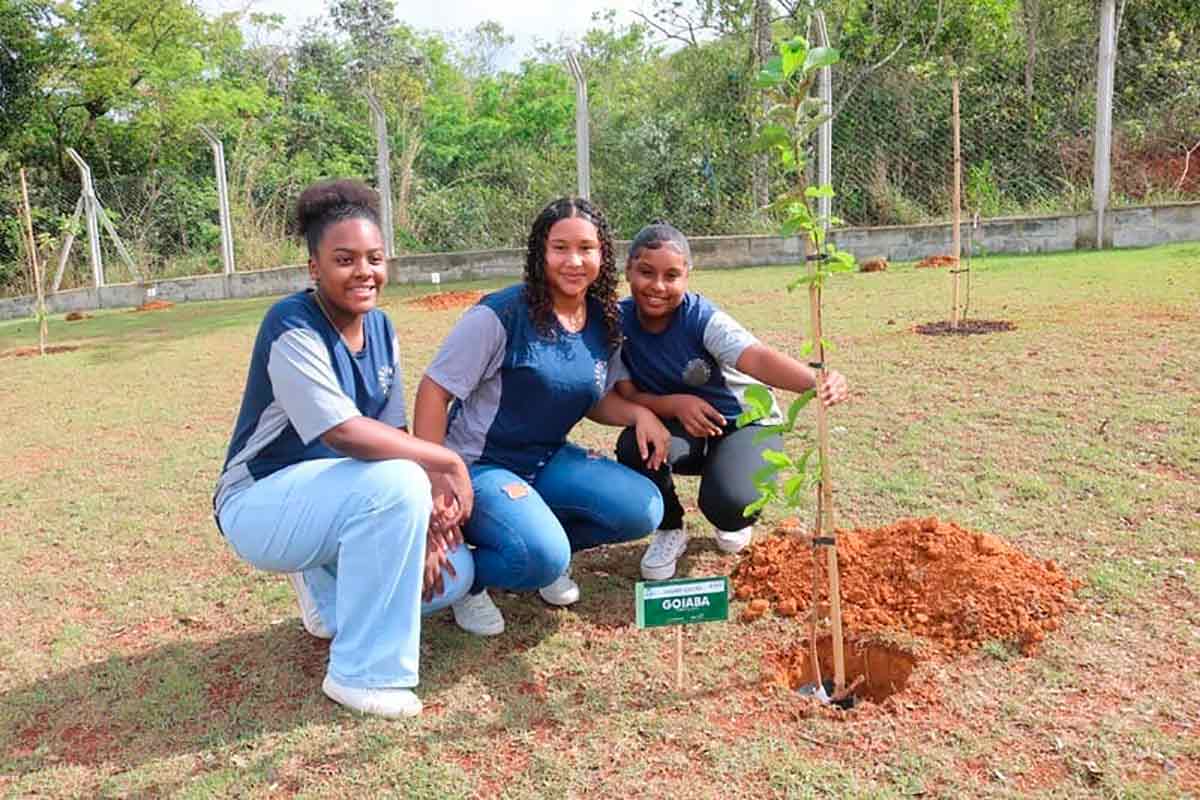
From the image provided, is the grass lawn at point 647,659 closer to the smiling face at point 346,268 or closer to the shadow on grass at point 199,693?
the shadow on grass at point 199,693

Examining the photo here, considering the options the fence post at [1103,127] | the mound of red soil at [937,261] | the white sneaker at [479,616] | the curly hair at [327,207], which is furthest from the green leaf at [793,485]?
the fence post at [1103,127]

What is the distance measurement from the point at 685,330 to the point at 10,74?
69.1 feet

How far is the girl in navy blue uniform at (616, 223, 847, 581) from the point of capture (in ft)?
10.8

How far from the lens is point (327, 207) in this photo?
2662 mm

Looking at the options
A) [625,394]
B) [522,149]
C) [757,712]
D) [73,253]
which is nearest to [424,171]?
[522,149]

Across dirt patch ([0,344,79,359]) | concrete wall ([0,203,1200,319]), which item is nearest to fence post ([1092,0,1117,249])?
concrete wall ([0,203,1200,319])

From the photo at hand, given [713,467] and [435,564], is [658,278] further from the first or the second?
[435,564]

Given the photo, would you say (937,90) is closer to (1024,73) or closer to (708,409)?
(1024,73)

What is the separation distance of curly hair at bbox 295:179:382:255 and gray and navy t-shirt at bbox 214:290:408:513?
20cm

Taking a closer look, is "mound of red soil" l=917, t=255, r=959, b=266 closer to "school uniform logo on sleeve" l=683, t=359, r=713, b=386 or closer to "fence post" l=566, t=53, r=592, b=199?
"fence post" l=566, t=53, r=592, b=199

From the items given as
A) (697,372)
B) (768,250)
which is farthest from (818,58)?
(768,250)

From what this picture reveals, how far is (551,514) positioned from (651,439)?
52 cm

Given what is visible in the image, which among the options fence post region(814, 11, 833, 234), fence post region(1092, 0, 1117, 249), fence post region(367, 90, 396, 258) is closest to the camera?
fence post region(1092, 0, 1117, 249)

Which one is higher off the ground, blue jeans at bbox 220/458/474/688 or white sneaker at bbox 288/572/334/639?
blue jeans at bbox 220/458/474/688
